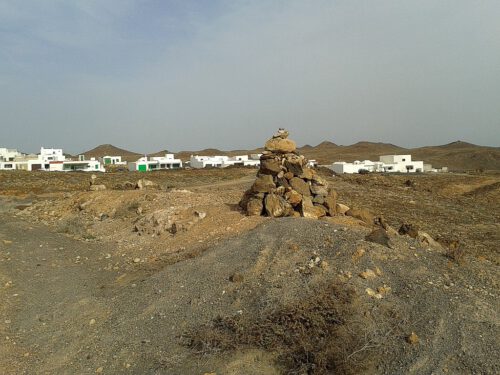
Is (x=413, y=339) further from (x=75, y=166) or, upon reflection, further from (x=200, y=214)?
(x=75, y=166)

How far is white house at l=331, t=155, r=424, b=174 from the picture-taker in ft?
225

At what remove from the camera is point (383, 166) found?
76.8 meters

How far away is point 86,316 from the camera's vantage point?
8.49m

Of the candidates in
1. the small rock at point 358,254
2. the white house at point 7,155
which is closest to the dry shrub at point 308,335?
the small rock at point 358,254

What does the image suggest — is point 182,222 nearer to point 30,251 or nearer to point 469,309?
point 30,251

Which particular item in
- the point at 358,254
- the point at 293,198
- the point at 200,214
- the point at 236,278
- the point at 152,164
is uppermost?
the point at 152,164

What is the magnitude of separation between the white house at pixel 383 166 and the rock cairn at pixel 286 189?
178 feet

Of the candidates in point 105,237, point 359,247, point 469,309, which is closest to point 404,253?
point 359,247

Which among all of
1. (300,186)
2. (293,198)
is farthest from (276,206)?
(300,186)

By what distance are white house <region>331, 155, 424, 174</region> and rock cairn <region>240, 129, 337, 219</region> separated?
178 ft

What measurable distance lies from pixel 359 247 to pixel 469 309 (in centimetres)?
249

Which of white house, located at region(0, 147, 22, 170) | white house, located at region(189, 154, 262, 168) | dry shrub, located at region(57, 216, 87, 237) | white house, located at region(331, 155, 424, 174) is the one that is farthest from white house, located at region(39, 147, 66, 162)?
dry shrub, located at region(57, 216, 87, 237)

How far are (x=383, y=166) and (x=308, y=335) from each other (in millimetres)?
74036

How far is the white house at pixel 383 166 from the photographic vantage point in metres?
68.7
